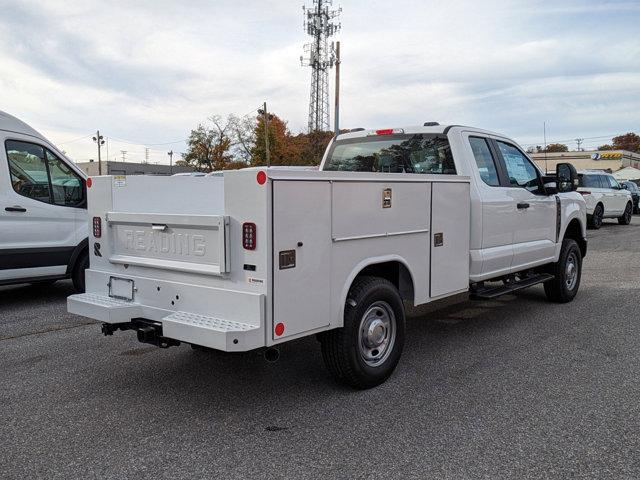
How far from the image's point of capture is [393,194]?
15.2ft

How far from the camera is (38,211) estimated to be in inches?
311

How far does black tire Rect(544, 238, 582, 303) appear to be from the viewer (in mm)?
7750

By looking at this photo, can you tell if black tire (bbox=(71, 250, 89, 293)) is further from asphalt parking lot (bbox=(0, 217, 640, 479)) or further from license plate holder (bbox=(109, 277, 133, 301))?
license plate holder (bbox=(109, 277, 133, 301))

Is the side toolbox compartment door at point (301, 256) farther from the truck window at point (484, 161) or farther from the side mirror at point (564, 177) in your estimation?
the side mirror at point (564, 177)

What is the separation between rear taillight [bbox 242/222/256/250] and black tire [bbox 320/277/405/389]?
0.99 m

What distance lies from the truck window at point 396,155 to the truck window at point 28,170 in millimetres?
4073

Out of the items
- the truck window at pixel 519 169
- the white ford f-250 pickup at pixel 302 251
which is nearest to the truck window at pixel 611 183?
the truck window at pixel 519 169

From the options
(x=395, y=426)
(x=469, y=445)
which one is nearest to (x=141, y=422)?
(x=395, y=426)

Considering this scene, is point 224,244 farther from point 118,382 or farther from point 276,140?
point 276,140

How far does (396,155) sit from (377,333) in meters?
2.31

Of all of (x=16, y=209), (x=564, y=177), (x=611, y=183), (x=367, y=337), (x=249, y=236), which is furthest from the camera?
(x=611, y=183)

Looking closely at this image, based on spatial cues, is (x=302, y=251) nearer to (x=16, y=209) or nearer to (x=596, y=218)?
(x=16, y=209)

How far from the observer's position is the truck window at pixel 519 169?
21.7 feet

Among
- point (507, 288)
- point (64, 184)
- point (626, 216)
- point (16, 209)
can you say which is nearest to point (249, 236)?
point (507, 288)
